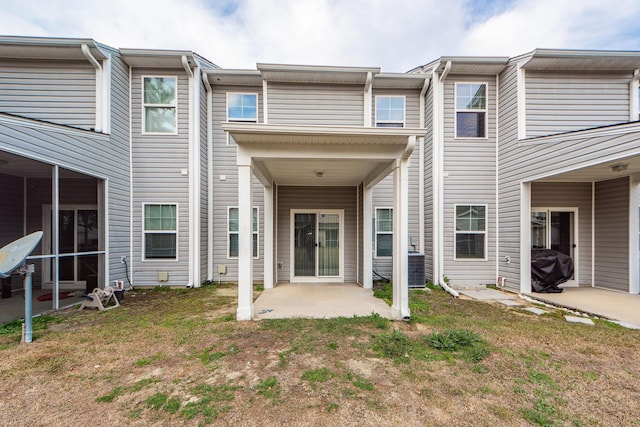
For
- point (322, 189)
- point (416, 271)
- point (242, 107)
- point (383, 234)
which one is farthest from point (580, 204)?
point (242, 107)

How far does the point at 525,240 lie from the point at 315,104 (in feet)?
18.9

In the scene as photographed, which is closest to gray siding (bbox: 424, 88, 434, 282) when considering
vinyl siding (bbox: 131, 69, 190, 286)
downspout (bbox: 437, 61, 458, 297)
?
downspout (bbox: 437, 61, 458, 297)

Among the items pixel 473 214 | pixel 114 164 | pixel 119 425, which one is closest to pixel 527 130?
pixel 473 214

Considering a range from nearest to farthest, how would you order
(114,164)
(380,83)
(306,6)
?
(114,164)
(380,83)
(306,6)

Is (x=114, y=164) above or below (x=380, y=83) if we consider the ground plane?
below

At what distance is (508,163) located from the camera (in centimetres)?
616

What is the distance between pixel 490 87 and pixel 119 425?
8753 mm

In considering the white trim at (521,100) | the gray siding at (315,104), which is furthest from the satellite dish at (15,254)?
the white trim at (521,100)

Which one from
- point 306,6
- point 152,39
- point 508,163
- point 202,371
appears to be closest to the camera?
point 202,371

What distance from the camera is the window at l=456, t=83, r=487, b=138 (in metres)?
6.55

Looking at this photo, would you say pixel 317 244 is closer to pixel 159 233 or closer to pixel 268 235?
pixel 268 235

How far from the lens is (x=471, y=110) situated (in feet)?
21.6

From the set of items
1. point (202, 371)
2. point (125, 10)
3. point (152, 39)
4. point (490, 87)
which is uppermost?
point (152, 39)

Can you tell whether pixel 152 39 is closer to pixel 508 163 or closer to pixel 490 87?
pixel 490 87
